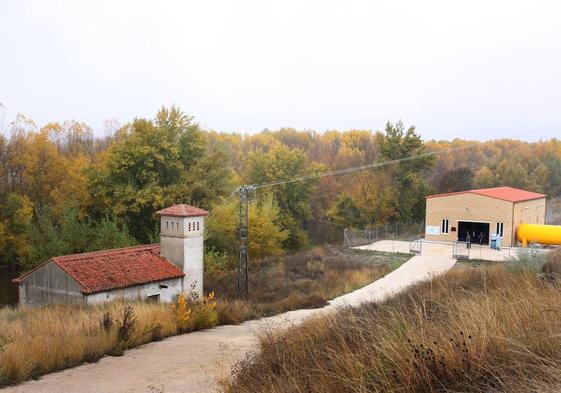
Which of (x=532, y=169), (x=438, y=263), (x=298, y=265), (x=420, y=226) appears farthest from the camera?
(x=532, y=169)

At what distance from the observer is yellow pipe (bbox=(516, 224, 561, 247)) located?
112ft

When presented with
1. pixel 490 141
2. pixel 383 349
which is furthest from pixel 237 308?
pixel 490 141

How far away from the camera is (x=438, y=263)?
98.0ft

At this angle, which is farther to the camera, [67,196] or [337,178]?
[337,178]

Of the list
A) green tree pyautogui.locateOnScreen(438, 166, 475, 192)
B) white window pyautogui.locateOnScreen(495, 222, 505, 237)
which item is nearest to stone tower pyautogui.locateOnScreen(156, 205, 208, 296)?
white window pyautogui.locateOnScreen(495, 222, 505, 237)

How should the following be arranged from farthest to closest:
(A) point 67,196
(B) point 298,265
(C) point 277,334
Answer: (A) point 67,196 → (B) point 298,265 → (C) point 277,334

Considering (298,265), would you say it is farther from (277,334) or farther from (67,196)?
(277,334)

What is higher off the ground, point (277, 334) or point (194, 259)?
point (277, 334)

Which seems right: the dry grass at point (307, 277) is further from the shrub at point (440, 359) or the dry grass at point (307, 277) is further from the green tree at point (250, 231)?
the shrub at point (440, 359)

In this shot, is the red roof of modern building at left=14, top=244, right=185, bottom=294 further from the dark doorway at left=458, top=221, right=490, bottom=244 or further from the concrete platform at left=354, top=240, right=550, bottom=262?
the dark doorway at left=458, top=221, right=490, bottom=244

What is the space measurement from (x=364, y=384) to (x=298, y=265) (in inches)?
1136

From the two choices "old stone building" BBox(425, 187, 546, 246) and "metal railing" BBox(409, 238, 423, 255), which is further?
"old stone building" BBox(425, 187, 546, 246)

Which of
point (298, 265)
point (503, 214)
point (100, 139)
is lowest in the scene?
point (298, 265)

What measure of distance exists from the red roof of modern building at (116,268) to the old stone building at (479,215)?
69.6 ft
